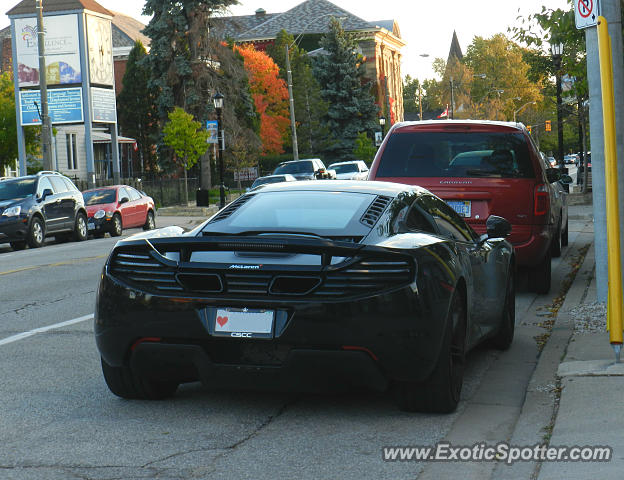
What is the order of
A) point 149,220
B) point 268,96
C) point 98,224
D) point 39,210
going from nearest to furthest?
→ point 39,210 → point 98,224 → point 149,220 → point 268,96

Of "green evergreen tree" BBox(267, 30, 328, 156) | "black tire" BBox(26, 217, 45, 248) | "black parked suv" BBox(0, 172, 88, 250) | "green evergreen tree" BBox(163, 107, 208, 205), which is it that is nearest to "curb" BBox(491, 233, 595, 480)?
"black parked suv" BBox(0, 172, 88, 250)

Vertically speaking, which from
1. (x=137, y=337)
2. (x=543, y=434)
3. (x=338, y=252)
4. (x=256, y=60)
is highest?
(x=256, y=60)

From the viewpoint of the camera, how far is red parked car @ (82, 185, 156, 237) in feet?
91.9

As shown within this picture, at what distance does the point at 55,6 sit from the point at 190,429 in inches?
1790

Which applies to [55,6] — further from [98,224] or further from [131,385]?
[131,385]

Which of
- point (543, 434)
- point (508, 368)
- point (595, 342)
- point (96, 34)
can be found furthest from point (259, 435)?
point (96, 34)

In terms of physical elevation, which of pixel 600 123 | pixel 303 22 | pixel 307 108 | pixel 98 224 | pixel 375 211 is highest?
pixel 303 22

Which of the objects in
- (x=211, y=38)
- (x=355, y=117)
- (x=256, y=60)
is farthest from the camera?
(x=355, y=117)

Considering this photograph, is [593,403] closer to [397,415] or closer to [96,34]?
[397,415]

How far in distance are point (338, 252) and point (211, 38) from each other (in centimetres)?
5373

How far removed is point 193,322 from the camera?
18.4 ft

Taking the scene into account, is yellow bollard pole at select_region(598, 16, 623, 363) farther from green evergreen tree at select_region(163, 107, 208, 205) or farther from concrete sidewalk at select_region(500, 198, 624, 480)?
green evergreen tree at select_region(163, 107, 208, 205)

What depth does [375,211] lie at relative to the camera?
20.3 feet

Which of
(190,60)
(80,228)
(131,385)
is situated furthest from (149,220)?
(190,60)
